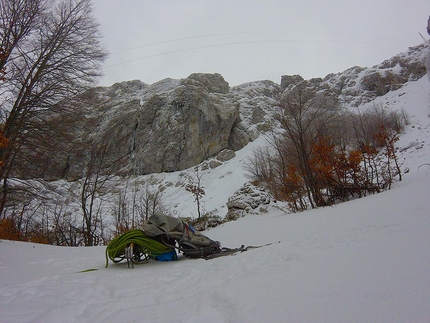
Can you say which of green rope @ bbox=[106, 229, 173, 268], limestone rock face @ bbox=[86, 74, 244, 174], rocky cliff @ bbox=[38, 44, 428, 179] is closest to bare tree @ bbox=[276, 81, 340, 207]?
green rope @ bbox=[106, 229, 173, 268]

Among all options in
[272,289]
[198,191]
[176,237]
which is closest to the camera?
[272,289]

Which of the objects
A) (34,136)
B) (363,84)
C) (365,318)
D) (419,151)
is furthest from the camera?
(363,84)

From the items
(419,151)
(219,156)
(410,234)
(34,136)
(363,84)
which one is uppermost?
(363,84)

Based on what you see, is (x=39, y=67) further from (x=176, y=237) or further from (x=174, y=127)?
(x=174, y=127)

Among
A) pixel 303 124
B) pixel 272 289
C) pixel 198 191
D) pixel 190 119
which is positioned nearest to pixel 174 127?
pixel 190 119

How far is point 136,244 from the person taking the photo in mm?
3025

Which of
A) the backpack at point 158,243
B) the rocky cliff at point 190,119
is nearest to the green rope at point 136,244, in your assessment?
the backpack at point 158,243

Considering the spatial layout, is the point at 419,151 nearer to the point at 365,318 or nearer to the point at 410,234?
the point at 410,234

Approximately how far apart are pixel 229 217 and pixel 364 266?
32.7 feet

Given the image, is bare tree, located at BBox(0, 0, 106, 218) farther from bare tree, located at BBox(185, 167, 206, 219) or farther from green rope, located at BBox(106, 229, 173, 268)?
bare tree, located at BBox(185, 167, 206, 219)

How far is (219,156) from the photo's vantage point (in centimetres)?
3225

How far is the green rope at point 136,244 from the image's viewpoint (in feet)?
9.64

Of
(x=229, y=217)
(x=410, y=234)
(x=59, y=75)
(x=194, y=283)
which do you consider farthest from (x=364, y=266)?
(x=229, y=217)

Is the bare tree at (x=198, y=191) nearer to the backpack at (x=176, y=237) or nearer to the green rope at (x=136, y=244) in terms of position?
the backpack at (x=176, y=237)
